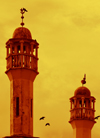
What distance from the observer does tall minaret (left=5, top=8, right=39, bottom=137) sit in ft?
157

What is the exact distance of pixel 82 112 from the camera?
67.2m

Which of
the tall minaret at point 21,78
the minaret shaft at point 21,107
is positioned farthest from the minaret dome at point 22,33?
the minaret shaft at point 21,107

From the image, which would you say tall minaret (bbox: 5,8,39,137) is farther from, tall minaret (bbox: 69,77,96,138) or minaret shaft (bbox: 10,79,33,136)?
tall minaret (bbox: 69,77,96,138)

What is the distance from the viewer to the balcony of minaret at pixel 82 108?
6681 centimetres

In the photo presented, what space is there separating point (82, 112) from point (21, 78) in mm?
19322

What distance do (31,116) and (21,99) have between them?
1449 mm

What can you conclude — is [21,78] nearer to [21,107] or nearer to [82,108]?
[21,107]

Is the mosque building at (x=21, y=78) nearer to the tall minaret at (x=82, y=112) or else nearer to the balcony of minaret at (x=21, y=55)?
the balcony of minaret at (x=21, y=55)

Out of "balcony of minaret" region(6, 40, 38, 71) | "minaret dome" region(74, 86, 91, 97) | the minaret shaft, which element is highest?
"minaret dome" region(74, 86, 91, 97)

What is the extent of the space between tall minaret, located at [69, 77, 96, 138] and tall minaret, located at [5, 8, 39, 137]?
58.7 ft

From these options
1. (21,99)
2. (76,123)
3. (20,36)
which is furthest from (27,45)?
(76,123)

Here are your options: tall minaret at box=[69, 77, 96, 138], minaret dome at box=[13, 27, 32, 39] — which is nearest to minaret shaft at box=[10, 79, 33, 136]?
minaret dome at box=[13, 27, 32, 39]

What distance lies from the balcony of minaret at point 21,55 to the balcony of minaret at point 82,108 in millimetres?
18140

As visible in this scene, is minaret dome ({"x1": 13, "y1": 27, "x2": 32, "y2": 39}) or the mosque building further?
minaret dome ({"x1": 13, "y1": 27, "x2": 32, "y2": 39})
